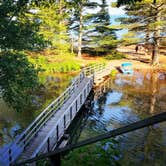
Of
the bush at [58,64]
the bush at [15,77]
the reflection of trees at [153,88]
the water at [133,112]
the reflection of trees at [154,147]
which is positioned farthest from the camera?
the bush at [58,64]

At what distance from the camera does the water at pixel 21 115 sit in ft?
50.2

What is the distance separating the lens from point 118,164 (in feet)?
38.5

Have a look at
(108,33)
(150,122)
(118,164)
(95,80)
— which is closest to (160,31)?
(108,33)

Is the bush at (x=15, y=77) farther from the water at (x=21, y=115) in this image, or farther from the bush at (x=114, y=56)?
the bush at (x=114, y=56)

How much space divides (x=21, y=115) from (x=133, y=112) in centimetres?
708

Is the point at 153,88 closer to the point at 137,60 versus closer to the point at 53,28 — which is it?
the point at 137,60

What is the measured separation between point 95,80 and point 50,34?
9.29 m

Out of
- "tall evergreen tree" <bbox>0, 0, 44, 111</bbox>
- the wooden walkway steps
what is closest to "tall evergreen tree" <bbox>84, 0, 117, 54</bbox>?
the wooden walkway steps

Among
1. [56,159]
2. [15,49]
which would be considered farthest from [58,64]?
[56,159]

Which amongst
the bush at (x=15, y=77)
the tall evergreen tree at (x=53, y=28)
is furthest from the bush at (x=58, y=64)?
the bush at (x=15, y=77)

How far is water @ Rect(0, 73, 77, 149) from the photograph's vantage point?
15297 millimetres

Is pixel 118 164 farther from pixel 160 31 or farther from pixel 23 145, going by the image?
pixel 160 31

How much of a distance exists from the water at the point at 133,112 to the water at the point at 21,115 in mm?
3272

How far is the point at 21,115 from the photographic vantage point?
18.2 m
